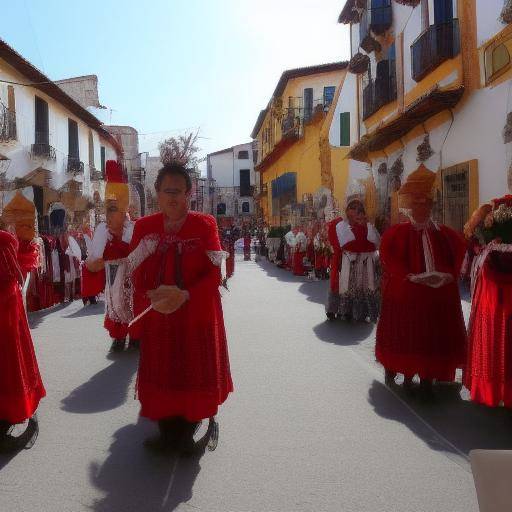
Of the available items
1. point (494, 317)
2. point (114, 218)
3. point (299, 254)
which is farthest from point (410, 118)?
point (494, 317)

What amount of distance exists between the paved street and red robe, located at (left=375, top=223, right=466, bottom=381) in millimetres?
310

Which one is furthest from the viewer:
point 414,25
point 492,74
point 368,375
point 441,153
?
point 414,25

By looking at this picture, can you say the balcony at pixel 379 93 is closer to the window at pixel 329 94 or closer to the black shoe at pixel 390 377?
the black shoe at pixel 390 377

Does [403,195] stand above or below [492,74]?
below

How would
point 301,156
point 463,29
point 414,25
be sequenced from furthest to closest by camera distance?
point 301,156, point 414,25, point 463,29

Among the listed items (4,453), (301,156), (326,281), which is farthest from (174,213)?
(301,156)

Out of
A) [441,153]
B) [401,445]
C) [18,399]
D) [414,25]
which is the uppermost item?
[414,25]

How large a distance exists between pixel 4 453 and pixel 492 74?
1057 centimetres

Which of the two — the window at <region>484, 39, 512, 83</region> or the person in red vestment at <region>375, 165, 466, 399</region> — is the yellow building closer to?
the window at <region>484, 39, 512, 83</region>

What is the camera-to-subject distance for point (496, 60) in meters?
11.2

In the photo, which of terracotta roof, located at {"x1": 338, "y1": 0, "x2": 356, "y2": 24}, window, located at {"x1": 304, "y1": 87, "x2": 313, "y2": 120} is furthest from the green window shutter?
window, located at {"x1": 304, "y1": 87, "x2": 313, "y2": 120}

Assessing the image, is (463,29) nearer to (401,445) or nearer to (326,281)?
(326,281)

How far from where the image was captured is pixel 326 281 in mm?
15859

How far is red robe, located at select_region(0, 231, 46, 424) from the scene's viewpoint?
12.4ft
